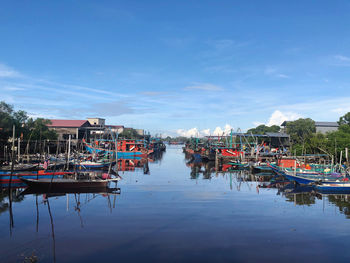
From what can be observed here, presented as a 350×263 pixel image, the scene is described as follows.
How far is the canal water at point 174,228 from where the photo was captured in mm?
13609

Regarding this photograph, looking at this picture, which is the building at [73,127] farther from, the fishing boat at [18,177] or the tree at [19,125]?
the fishing boat at [18,177]

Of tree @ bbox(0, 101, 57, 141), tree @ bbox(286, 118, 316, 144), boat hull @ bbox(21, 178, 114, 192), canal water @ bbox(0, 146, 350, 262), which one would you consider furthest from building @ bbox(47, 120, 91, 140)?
canal water @ bbox(0, 146, 350, 262)

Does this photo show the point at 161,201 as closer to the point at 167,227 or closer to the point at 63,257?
the point at 167,227

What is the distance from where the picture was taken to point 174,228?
688 inches

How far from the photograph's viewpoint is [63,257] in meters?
13.1

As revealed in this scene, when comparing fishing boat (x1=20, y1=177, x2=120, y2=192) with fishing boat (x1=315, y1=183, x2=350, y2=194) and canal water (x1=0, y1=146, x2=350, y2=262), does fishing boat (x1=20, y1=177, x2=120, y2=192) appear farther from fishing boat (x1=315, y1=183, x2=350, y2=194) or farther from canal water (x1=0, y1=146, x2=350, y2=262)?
fishing boat (x1=315, y1=183, x2=350, y2=194)

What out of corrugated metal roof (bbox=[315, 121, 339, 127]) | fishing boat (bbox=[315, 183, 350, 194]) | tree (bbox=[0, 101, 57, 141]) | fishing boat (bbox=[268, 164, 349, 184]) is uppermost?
corrugated metal roof (bbox=[315, 121, 339, 127])

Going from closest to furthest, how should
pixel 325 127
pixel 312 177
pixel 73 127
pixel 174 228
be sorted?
pixel 174 228
pixel 312 177
pixel 73 127
pixel 325 127

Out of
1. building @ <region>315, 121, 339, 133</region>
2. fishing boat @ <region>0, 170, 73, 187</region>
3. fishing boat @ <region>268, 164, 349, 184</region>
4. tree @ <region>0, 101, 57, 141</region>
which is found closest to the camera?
fishing boat @ <region>0, 170, 73, 187</region>

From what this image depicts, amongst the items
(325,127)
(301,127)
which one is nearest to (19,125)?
(301,127)

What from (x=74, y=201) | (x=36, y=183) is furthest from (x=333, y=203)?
(x=36, y=183)

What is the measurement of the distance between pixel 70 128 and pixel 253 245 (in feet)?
319

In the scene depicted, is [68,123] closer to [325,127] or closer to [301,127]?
[301,127]

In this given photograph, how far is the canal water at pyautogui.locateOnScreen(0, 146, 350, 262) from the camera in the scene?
1361 cm
